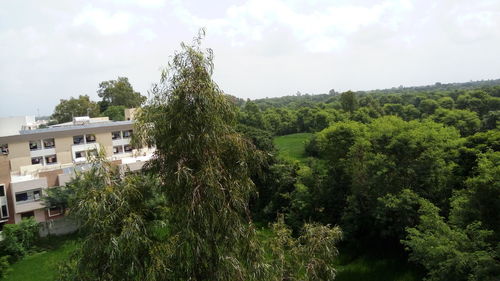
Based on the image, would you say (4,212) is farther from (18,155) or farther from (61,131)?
(61,131)

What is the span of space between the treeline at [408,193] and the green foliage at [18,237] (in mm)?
12882

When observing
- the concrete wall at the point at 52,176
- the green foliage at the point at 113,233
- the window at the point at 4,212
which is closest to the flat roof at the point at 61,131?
the concrete wall at the point at 52,176

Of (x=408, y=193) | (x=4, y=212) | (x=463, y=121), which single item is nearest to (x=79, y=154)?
(x=4, y=212)

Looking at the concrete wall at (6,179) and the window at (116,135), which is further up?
the window at (116,135)

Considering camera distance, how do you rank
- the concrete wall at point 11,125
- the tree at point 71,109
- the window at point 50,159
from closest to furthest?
the window at point 50,159 < the concrete wall at point 11,125 < the tree at point 71,109

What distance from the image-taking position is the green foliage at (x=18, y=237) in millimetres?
18078

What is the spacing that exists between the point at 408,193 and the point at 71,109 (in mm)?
44449

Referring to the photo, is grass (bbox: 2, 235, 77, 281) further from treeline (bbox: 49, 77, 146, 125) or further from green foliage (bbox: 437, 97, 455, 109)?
green foliage (bbox: 437, 97, 455, 109)

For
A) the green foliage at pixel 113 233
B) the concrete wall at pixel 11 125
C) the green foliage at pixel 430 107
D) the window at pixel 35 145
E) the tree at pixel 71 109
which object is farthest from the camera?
the green foliage at pixel 430 107

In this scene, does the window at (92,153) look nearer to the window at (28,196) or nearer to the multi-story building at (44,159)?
the multi-story building at (44,159)

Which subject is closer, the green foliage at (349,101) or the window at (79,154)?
the window at (79,154)

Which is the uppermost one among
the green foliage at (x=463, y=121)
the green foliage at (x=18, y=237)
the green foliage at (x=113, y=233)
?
the green foliage at (x=113, y=233)

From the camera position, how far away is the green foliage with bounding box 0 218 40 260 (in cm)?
1808

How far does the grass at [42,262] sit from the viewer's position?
640 inches
